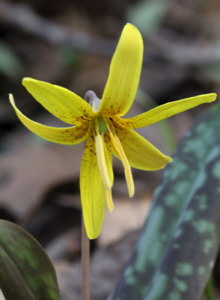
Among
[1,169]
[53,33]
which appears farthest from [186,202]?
[53,33]

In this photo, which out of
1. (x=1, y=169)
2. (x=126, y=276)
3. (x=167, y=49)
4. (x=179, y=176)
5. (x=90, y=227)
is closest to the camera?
(x=90, y=227)

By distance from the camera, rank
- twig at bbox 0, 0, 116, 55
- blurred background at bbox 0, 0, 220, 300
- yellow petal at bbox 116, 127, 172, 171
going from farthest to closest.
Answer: twig at bbox 0, 0, 116, 55 → blurred background at bbox 0, 0, 220, 300 → yellow petal at bbox 116, 127, 172, 171

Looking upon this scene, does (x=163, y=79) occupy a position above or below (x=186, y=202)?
below

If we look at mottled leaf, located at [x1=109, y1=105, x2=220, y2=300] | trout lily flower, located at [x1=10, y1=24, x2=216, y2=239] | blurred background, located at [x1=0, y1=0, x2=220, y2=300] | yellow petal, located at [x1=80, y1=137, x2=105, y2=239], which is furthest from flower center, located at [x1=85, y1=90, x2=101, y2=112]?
A: blurred background, located at [x1=0, y1=0, x2=220, y2=300]

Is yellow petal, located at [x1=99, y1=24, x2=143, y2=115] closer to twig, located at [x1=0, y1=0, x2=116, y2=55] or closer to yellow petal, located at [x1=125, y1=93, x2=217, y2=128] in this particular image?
yellow petal, located at [x1=125, y1=93, x2=217, y2=128]

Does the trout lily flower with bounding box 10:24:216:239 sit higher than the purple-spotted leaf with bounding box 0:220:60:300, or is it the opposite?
the trout lily flower with bounding box 10:24:216:239

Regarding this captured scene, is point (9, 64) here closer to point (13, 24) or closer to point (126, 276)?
point (13, 24)

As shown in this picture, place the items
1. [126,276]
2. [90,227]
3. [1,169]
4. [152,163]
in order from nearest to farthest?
[90,227] < [152,163] < [126,276] < [1,169]

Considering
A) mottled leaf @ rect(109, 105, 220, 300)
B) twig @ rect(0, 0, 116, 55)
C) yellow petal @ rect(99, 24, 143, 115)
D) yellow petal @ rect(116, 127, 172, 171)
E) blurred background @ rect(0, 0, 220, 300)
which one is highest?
yellow petal @ rect(99, 24, 143, 115)
